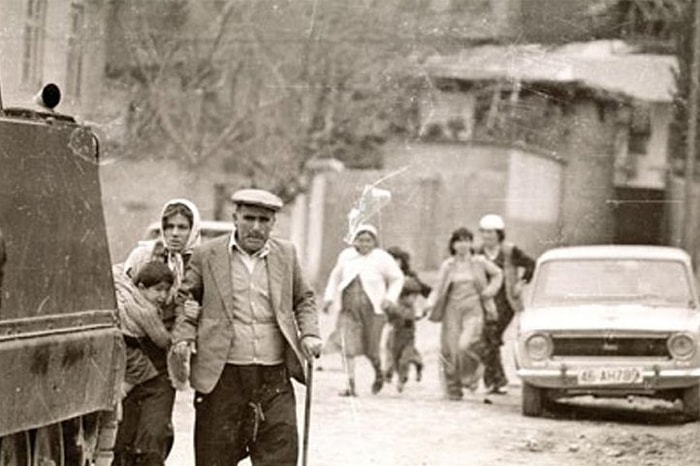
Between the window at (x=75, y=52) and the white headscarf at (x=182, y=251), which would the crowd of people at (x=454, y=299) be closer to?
the window at (x=75, y=52)

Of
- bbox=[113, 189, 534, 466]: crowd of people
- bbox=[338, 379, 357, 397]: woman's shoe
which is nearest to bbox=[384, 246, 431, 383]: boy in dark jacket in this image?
bbox=[338, 379, 357, 397]: woman's shoe

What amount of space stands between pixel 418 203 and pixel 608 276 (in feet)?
31.0

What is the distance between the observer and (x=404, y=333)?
15266mm

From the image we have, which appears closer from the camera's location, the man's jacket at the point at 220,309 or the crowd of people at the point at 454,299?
the man's jacket at the point at 220,309

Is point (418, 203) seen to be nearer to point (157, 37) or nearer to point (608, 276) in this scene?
point (157, 37)

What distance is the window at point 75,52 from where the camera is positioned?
16022 millimetres

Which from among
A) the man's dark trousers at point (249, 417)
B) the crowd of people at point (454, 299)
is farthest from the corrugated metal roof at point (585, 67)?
the man's dark trousers at point (249, 417)

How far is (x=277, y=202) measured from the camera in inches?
323

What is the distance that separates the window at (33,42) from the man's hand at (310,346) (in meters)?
5.83

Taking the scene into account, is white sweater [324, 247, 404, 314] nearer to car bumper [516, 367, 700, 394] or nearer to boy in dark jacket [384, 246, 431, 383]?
boy in dark jacket [384, 246, 431, 383]

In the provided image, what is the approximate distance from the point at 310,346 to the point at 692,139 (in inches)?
403

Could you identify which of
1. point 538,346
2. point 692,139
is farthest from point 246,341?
point 692,139

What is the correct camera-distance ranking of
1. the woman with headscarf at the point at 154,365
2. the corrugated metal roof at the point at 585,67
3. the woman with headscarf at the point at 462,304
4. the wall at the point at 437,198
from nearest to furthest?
1. the woman with headscarf at the point at 154,365
2. the woman with headscarf at the point at 462,304
3. the corrugated metal roof at the point at 585,67
4. the wall at the point at 437,198

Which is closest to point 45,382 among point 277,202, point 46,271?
point 46,271
